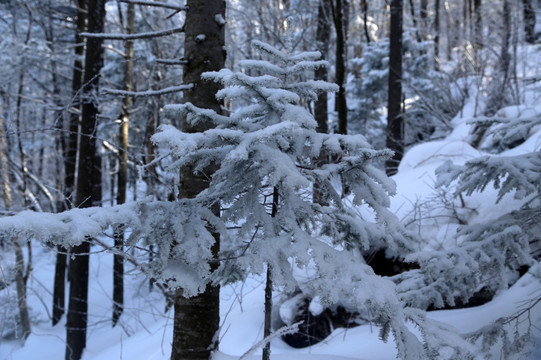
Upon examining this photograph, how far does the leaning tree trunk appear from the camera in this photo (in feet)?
11.3

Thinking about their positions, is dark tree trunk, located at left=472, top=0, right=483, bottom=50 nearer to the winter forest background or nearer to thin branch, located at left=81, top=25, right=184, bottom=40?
the winter forest background

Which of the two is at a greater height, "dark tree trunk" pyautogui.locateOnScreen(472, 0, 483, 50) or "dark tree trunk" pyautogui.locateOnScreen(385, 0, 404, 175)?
"dark tree trunk" pyautogui.locateOnScreen(472, 0, 483, 50)

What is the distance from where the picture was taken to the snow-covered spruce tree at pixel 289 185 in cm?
215

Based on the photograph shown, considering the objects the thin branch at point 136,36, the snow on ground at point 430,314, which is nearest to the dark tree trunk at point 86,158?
the snow on ground at point 430,314

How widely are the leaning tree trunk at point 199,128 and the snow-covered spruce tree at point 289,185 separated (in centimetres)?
95

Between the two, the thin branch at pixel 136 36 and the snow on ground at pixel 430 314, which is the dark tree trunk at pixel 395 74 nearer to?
the snow on ground at pixel 430 314

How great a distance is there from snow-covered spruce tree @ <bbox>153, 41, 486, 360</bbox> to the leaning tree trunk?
947mm

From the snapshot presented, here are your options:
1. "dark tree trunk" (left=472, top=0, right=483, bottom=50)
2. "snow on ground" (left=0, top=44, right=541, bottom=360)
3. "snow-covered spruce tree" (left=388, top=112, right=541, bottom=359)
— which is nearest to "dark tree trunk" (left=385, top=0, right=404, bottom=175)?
"snow on ground" (left=0, top=44, right=541, bottom=360)

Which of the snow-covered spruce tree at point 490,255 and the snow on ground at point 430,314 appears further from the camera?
the snow on ground at point 430,314

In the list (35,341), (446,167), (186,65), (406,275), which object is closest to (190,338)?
(406,275)

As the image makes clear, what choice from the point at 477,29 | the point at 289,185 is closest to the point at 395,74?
the point at 289,185

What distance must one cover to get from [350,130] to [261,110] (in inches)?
496

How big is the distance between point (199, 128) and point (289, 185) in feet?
5.86

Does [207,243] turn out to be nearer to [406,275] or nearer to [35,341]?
[406,275]
